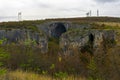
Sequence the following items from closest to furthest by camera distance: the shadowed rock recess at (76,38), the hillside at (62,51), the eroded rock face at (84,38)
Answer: the hillside at (62,51), the shadowed rock recess at (76,38), the eroded rock face at (84,38)

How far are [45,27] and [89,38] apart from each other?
756 inches

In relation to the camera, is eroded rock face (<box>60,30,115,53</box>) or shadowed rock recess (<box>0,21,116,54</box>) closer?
shadowed rock recess (<box>0,21,116,54</box>)

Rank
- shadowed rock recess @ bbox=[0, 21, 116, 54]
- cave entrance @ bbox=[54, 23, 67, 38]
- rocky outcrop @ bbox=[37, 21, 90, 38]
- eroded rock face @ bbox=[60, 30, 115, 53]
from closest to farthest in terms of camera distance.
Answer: shadowed rock recess @ bbox=[0, 21, 116, 54] < eroded rock face @ bbox=[60, 30, 115, 53] < rocky outcrop @ bbox=[37, 21, 90, 38] < cave entrance @ bbox=[54, 23, 67, 38]

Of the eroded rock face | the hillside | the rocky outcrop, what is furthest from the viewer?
the rocky outcrop

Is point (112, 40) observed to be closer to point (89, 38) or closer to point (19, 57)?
point (89, 38)

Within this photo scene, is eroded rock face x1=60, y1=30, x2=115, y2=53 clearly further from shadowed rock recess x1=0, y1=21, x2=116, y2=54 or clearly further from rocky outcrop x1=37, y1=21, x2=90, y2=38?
rocky outcrop x1=37, y1=21, x2=90, y2=38

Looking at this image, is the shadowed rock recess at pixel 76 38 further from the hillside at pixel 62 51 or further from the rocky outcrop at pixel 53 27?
the rocky outcrop at pixel 53 27

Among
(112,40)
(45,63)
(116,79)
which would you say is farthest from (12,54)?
(112,40)

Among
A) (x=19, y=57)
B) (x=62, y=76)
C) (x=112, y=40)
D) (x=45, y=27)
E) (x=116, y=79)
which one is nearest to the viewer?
(x=62, y=76)

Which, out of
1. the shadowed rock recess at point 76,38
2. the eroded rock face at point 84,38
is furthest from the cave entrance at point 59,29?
the eroded rock face at point 84,38

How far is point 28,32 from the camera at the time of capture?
47.8m

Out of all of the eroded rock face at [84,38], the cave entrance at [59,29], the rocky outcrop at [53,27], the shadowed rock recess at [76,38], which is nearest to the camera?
the shadowed rock recess at [76,38]

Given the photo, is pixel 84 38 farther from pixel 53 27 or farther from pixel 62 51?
pixel 53 27

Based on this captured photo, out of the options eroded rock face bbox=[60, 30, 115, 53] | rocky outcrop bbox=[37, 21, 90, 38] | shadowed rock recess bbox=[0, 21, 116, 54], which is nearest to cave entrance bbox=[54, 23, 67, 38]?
rocky outcrop bbox=[37, 21, 90, 38]
